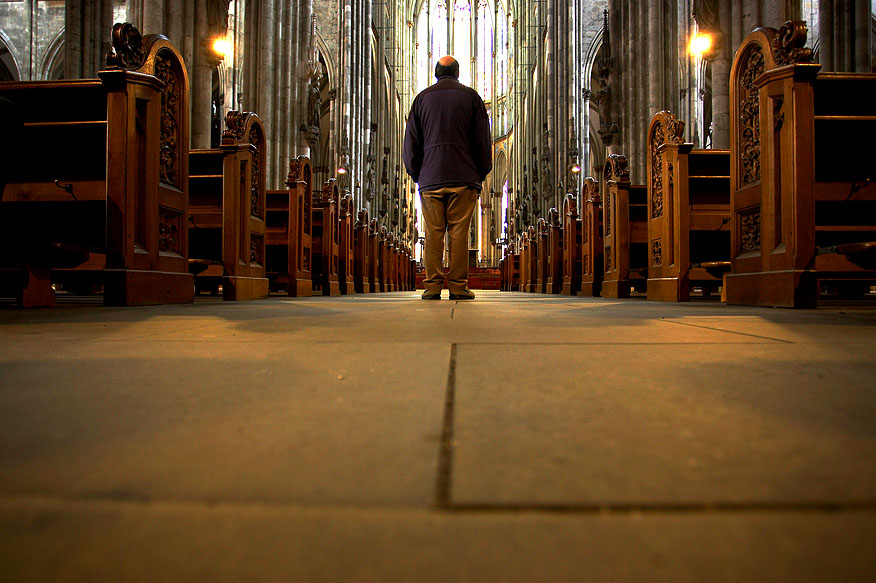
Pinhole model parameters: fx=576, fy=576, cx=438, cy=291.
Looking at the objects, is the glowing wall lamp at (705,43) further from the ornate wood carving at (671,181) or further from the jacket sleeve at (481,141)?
the jacket sleeve at (481,141)

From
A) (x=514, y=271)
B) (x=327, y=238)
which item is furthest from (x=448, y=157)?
(x=514, y=271)

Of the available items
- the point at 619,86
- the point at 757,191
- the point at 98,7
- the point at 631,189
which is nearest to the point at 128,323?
the point at 757,191

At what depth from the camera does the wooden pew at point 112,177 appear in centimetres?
315

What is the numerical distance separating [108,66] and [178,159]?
65 cm

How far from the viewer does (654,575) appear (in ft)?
0.98

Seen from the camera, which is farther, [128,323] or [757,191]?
[757,191]

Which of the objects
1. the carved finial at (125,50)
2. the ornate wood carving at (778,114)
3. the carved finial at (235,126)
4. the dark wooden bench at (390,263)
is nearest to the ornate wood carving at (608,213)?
the ornate wood carving at (778,114)

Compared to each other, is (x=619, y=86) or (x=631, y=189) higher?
(x=619, y=86)

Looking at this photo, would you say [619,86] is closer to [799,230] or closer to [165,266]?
[799,230]

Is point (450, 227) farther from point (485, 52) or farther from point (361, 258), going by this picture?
point (485, 52)

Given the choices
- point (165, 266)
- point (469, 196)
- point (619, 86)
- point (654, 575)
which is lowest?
point (654, 575)

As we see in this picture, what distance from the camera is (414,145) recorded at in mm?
4590

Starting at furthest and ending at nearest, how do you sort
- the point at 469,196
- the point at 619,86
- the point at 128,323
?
the point at 619,86
the point at 469,196
the point at 128,323

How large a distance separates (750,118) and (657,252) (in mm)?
1561
